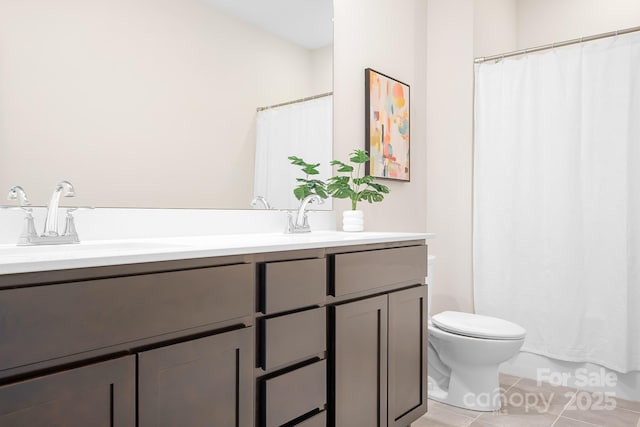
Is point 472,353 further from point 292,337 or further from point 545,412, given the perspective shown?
Answer: point 292,337

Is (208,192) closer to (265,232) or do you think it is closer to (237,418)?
(265,232)

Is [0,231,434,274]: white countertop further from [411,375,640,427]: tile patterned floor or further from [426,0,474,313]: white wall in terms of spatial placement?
[426,0,474,313]: white wall

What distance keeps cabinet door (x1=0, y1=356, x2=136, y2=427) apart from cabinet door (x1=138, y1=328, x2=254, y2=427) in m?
0.04

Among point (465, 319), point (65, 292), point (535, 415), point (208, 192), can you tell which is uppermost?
point (208, 192)

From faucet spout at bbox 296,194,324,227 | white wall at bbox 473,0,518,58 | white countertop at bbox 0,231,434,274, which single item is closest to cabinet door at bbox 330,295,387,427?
white countertop at bbox 0,231,434,274

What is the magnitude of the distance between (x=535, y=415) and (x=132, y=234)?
199 centimetres

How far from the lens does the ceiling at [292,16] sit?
75.5 inches

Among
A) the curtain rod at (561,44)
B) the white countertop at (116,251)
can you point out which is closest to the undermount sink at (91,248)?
the white countertop at (116,251)

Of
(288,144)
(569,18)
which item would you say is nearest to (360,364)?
(288,144)

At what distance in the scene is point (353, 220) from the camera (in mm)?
2207

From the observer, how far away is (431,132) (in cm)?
300

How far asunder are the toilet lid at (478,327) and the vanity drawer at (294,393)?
973 mm

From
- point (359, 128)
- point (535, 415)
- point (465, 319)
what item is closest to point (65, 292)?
point (359, 128)

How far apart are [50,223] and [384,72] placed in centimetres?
191
